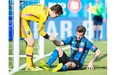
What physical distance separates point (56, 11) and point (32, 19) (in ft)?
0.53

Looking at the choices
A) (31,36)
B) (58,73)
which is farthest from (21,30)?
(58,73)

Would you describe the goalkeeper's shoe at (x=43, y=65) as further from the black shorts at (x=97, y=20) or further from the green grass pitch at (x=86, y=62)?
the black shorts at (x=97, y=20)

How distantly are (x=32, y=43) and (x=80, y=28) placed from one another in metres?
0.32

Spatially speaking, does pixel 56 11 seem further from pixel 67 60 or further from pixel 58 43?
pixel 67 60

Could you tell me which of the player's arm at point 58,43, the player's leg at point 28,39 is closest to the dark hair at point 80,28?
the player's arm at point 58,43

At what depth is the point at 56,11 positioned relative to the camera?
468cm

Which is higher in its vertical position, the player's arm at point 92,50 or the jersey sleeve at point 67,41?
the jersey sleeve at point 67,41

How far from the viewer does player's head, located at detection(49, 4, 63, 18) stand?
15.3ft

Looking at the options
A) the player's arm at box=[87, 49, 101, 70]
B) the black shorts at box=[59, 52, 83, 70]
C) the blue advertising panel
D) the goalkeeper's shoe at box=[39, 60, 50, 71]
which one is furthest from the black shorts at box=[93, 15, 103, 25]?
the goalkeeper's shoe at box=[39, 60, 50, 71]

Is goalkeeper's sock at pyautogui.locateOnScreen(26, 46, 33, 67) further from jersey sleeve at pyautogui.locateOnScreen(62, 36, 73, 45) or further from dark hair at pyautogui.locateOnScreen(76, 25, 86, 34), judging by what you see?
dark hair at pyautogui.locateOnScreen(76, 25, 86, 34)

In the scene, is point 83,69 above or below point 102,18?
below

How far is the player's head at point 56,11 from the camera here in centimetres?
466
